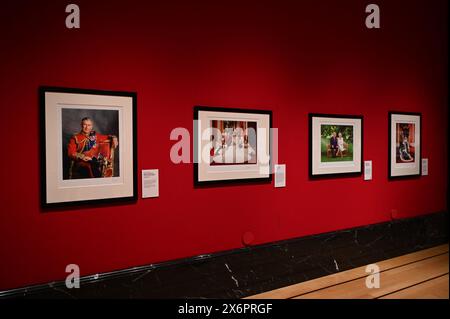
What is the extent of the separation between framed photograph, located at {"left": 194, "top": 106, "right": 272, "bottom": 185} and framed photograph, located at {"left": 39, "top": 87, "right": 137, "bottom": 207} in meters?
0.63

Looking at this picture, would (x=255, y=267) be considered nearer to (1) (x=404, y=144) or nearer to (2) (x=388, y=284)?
(2) (x=388, y=284)

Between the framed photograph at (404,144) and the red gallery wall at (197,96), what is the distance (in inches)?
5.6

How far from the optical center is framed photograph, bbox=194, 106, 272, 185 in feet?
11.3

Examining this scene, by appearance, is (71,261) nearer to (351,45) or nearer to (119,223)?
(119,223)

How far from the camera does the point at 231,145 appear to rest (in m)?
3.63

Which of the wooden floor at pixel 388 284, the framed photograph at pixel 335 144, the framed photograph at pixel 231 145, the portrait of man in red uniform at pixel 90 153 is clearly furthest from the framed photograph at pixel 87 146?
the framed photograph at pixel 335 144

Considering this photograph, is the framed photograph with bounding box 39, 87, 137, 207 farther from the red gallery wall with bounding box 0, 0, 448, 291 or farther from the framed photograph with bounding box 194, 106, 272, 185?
the framed photograph with bounding box 194, 106, 272, 185

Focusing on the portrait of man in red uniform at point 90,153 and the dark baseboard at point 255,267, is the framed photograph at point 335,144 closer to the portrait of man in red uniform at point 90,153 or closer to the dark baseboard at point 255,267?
the dark baseboard at point 255,267

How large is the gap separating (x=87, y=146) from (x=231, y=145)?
132 centimetres

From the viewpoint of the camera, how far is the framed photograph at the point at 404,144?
508cm

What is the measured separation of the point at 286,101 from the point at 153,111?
1506 mm
